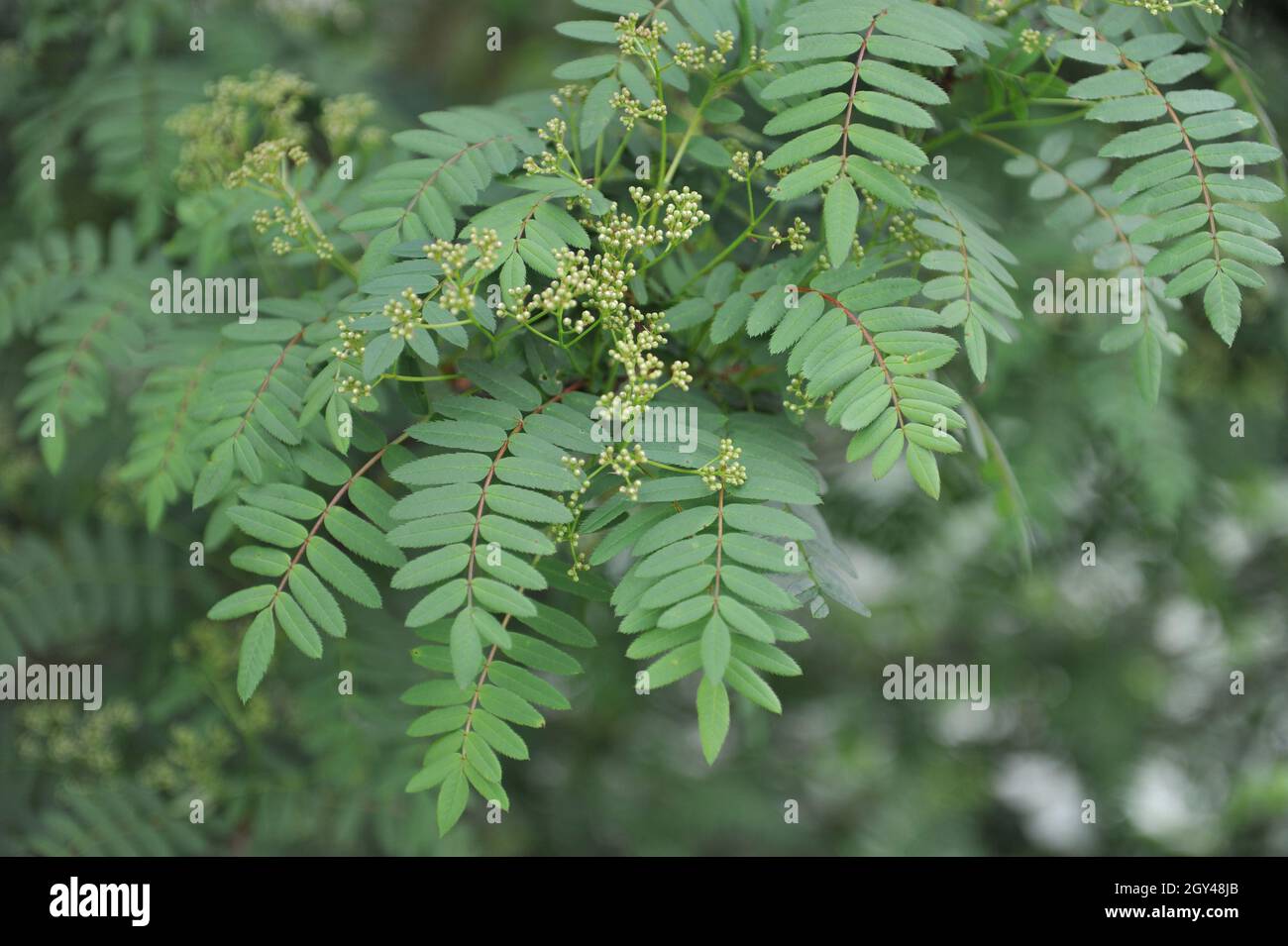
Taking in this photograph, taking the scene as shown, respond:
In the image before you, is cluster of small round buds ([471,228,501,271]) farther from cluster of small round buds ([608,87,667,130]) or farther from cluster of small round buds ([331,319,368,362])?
cluster of small round buds ([608,87,667,130])

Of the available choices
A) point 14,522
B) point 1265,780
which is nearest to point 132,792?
point 14,522

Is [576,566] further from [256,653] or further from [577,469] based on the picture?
[256,653]

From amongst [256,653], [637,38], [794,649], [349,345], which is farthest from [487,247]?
[794,649]

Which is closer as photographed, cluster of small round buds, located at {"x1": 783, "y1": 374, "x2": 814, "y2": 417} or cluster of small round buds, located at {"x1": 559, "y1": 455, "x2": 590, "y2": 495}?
cluster of small round buds, located at {"x1": 559, "y1": 455, "x2": 590, "y2": 495}

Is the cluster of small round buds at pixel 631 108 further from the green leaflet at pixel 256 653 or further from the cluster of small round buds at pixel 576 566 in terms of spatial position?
the green leaflet at pixel 256 653

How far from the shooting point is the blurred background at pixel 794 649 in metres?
2.37

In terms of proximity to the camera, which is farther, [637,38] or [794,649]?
[794,649]

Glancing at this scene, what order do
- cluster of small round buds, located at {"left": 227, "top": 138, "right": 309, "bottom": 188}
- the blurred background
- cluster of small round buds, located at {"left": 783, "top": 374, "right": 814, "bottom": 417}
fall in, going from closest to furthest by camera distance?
cluster of small round buds, located at {"left": 783, "top": 374, "right": 814, "bottom": 417} → cluster of small round buds, located at {"left": 227, "top": 138, "right": 309, "bottom": 188} → the blurred background

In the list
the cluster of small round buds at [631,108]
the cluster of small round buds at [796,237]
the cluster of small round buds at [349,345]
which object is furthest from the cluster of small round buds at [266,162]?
the cluster of small round buds at [796,237]

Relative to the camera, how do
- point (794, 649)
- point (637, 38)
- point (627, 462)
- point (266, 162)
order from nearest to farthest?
point (627, 462) < point (637, 38) < point (266, 162) < point (794, 649)

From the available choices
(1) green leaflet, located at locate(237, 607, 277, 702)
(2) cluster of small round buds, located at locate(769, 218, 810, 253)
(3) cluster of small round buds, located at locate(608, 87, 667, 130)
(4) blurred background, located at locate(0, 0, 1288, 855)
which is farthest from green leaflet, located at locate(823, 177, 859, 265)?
(1) green leaflet, located at locate(237, 607, 277, 702)

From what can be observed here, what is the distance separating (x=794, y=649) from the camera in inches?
141

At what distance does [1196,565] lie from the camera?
3082 millimetres

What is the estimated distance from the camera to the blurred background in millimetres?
2371
